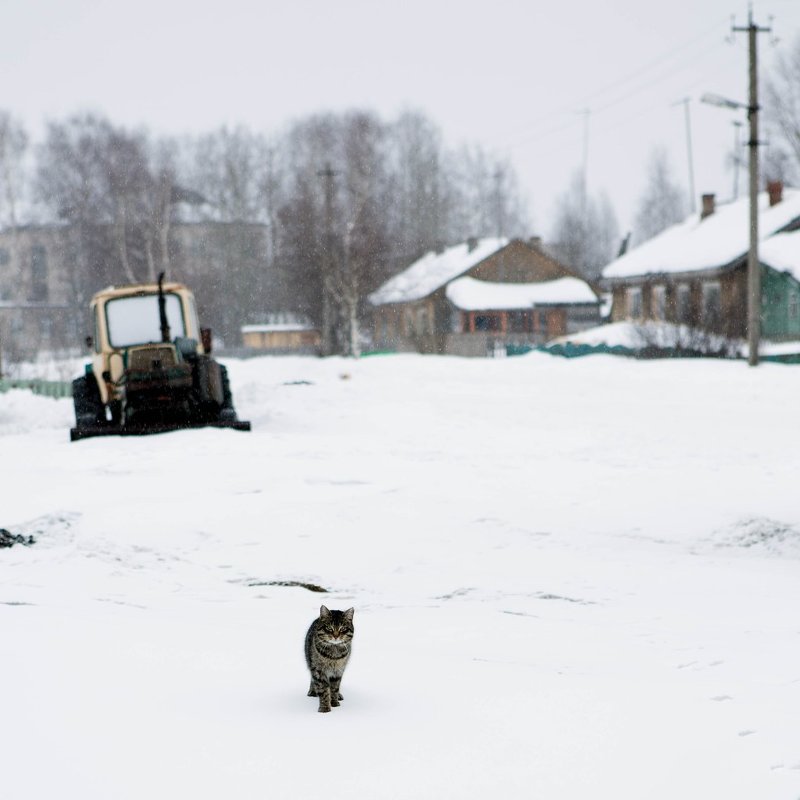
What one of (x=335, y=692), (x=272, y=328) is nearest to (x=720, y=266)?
(x=272, y=328)

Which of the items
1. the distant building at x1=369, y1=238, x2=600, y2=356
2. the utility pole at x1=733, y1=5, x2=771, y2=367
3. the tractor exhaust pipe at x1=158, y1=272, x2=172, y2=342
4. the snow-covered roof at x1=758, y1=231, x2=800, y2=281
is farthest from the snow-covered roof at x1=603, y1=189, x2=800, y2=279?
the tractor exhaust pipe at x1=158, y1=272, x2=172, y2=342

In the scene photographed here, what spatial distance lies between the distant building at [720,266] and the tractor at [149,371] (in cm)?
2051

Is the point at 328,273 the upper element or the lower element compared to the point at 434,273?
lower

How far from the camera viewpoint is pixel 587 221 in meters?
105

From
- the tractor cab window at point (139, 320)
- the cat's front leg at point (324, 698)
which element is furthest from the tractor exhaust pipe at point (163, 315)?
the cat's front leg at point (324, 698)

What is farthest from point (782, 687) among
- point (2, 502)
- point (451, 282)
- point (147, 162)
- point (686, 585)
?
point (147, 162)

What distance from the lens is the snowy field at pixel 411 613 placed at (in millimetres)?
4160

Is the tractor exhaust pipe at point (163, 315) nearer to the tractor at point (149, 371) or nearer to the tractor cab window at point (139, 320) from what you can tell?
the tractor at point (149, 371)

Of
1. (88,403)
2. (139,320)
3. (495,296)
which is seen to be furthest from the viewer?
(495,296)

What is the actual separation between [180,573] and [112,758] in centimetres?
450

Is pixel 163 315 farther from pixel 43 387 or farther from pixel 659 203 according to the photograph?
pixel 659 203

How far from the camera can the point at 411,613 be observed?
7328 mm

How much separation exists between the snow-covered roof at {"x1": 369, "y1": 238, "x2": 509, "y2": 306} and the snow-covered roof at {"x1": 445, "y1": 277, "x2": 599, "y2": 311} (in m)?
1.01

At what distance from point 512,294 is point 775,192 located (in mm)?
17111
